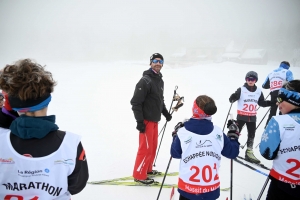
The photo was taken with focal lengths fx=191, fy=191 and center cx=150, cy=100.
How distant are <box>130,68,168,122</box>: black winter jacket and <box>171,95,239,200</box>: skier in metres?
1.26

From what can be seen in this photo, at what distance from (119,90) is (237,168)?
978cm

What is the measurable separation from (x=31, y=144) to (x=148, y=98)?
A: 7.45 ft

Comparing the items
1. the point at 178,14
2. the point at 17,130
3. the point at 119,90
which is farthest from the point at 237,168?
the point at 178,14

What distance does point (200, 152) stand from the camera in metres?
1.83

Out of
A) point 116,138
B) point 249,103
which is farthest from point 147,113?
point 116,138

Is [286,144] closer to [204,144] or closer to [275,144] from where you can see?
[275,144]

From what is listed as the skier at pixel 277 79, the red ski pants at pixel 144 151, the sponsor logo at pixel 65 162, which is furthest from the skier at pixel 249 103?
the sponsor logo at pixel 65 162

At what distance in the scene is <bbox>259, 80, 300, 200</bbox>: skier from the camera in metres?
1.71

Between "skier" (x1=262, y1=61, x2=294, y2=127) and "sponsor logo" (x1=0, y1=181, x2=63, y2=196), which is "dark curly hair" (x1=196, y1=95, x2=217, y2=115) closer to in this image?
"sponsor logo" (x1=0, y1=181, x2=63, y2=196)

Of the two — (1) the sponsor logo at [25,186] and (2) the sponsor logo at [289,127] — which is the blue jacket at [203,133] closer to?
(2) the sponsor logo at [289,127]

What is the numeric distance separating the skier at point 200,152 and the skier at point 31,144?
3.60 ft

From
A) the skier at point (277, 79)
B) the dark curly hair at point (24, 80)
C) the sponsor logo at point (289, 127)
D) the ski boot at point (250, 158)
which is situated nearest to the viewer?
the dark curly hair at point (24, 80)

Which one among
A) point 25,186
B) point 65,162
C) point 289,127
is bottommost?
point 25,186

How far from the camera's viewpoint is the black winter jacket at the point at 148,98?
3.09m
